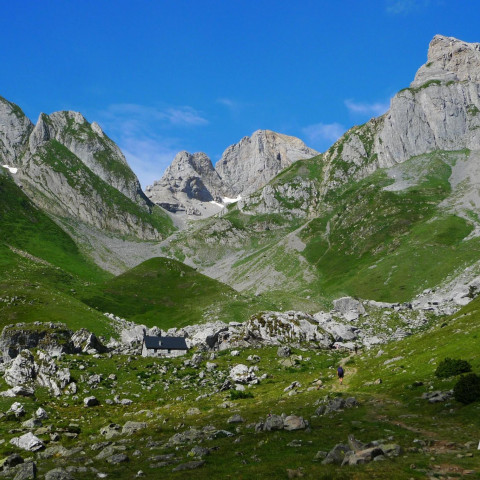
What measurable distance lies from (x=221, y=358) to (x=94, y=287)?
5039 inches

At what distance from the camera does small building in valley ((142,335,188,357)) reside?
262 ft

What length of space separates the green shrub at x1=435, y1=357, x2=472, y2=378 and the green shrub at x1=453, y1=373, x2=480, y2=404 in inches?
219


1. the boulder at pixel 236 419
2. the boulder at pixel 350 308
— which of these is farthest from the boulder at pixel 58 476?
the boulder at pixel 350 308

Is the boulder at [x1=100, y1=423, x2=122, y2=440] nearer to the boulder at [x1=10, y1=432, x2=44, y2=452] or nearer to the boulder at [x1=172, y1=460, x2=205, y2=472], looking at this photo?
the boulder at [x1=10, y1=432, x2=44, y2=452]

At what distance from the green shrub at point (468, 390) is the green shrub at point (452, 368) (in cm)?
556

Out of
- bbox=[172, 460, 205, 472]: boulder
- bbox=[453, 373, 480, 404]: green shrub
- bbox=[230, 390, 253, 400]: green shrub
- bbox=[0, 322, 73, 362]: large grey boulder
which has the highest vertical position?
bbox=[0, 322, 73, 362]: large grey boulder

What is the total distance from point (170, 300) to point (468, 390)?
15333 centimetres

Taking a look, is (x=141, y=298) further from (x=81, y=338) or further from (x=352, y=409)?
(x=352, y=409)

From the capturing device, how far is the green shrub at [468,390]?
29.0 m

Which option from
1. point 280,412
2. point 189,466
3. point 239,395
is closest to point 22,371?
point 239,395

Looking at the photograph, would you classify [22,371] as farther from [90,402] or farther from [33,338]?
[33,338]

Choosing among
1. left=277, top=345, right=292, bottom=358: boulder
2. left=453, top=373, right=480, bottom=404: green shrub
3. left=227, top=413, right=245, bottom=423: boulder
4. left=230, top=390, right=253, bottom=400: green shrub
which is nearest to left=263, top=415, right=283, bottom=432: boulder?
left=227, top=413, right=245, bottom=423: boulder

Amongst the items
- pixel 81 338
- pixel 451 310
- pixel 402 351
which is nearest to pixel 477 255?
pixel 451 310

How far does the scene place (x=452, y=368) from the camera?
119 feet
